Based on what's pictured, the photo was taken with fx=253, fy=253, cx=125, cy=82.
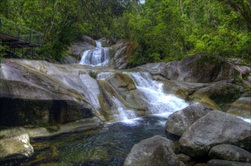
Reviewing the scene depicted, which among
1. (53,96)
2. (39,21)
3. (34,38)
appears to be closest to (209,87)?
(53,96)

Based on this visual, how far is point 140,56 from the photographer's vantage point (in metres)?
31.6

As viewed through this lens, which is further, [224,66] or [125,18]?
[125,18]

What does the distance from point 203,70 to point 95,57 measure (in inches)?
609

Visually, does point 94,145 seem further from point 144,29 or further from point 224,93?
point 144,29

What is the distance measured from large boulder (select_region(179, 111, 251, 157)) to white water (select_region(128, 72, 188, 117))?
7.90 m

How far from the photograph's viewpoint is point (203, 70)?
79.0ft

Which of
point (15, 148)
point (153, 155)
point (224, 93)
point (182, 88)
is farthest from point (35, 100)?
point (224, 93)

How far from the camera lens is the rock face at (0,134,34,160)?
29.8 ft

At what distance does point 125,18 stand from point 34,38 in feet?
55.4

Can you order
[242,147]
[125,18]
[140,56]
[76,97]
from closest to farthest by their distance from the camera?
[242,147], [76,97], [140,56], [125,18]

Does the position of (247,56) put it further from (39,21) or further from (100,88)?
(39,21)

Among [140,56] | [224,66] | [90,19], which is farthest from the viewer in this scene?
→ [90,19]

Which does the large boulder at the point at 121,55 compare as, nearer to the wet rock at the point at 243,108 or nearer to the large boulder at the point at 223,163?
the wet rock at the point at 243,108

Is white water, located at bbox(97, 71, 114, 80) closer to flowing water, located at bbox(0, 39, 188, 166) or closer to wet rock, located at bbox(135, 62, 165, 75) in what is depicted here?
flowing water, located at bbox(0, 39, 188, 166)
